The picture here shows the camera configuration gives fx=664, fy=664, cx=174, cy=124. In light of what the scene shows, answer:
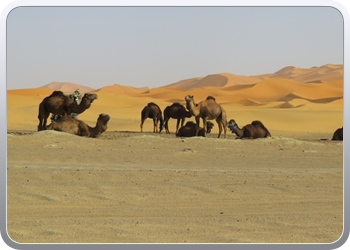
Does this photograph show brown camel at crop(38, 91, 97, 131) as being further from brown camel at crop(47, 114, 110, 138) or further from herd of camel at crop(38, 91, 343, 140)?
brown camel at crop(47, 114, 110, 138)

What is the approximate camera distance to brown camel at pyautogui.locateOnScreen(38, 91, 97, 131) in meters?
18.9

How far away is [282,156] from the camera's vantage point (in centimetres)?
1477

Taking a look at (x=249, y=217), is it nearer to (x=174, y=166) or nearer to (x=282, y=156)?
(x=174, y=166)

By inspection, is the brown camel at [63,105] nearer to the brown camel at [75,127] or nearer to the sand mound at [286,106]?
the brown camel at [75,127]

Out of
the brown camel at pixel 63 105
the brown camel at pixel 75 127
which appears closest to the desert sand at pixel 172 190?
the brown camel at pixel 75 127

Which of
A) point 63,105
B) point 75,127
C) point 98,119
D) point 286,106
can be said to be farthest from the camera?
point 286,106

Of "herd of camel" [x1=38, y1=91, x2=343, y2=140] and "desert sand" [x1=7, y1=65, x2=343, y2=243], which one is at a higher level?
"herd of camel" [x1=38, y1=91, x2=343, y2=140]

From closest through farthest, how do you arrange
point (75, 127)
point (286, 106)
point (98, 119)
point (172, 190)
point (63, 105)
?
point (172, 190), point (75, 127), point (98, 119), point (63, 105), point (286, 106)

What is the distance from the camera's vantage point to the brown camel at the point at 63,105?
1894cm

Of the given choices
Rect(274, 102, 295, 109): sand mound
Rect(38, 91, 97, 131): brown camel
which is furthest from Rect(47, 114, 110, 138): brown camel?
Rect(274, 102, 295, 109): sand mound

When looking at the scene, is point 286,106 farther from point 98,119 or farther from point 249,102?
point 98,119

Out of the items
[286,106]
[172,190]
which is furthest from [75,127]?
[286,106]

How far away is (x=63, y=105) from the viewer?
19.3 meters

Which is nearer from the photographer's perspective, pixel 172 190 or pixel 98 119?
pixel 172 190
